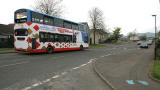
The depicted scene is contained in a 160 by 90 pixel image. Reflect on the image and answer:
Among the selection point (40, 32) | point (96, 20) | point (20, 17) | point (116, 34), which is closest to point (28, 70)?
point (40, 32)

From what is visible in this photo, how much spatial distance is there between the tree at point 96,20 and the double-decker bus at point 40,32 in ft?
87.5

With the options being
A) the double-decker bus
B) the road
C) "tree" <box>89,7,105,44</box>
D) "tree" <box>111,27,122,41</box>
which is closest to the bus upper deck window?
the double-decker bus

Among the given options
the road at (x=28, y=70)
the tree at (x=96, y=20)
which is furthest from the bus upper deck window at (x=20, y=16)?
the tree at (x=96, y=20)

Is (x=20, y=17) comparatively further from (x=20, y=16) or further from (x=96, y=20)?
(x=96, y=20)

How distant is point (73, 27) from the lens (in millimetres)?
18719

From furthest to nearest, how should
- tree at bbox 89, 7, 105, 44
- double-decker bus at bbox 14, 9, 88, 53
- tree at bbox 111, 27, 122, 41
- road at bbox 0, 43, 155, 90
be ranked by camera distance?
tree at bbox 111, 27, 122, 41 → tree at bbox 89, 7, 105, 44 → double-decker bus at bbox 14, 9, 88, 53 → road at bbox 0, 43, 155, 90

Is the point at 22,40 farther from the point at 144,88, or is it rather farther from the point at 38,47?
the point at 144,88

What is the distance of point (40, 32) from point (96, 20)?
109 feet

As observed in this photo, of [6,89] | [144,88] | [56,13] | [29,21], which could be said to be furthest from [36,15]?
[56,13]

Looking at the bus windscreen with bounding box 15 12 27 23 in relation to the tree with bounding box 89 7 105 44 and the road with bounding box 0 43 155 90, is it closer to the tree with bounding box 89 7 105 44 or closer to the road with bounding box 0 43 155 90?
the road with bounding box 0 43 155 90

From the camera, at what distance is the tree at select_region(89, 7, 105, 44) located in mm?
43684

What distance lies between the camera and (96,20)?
145 ft

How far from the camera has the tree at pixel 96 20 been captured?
4368 cm

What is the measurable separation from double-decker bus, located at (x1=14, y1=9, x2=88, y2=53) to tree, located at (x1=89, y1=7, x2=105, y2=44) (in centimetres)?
2666
